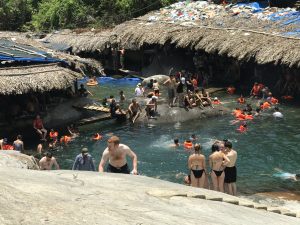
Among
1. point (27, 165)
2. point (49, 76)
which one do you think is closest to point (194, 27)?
point (49, 76)

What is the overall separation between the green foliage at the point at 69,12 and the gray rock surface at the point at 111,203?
30465mm

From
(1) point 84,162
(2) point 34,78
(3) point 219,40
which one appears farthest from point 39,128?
(3) point 219,40

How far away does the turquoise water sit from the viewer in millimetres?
15805

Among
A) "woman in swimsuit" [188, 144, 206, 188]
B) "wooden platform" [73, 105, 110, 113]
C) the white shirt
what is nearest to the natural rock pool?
the white shirt

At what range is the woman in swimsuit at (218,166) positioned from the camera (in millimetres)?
12242

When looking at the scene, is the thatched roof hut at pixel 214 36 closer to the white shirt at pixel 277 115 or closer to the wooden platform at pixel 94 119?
the white shirt at pixel 277 115

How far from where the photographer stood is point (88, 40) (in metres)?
33.9

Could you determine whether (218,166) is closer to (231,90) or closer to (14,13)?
(231,90)

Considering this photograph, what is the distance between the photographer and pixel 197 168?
12.4 meters

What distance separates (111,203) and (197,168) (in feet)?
21.1

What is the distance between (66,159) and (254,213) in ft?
37.6

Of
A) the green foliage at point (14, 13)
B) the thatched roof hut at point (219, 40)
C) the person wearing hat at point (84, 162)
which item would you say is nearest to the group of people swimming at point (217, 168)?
the person wearing hat at point (84, 162)

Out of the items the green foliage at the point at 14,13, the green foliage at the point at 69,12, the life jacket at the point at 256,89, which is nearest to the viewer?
the life jacket at the point at 256,89

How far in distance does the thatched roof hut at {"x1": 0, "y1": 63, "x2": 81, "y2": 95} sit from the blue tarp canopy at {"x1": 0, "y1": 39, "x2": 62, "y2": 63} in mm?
895
